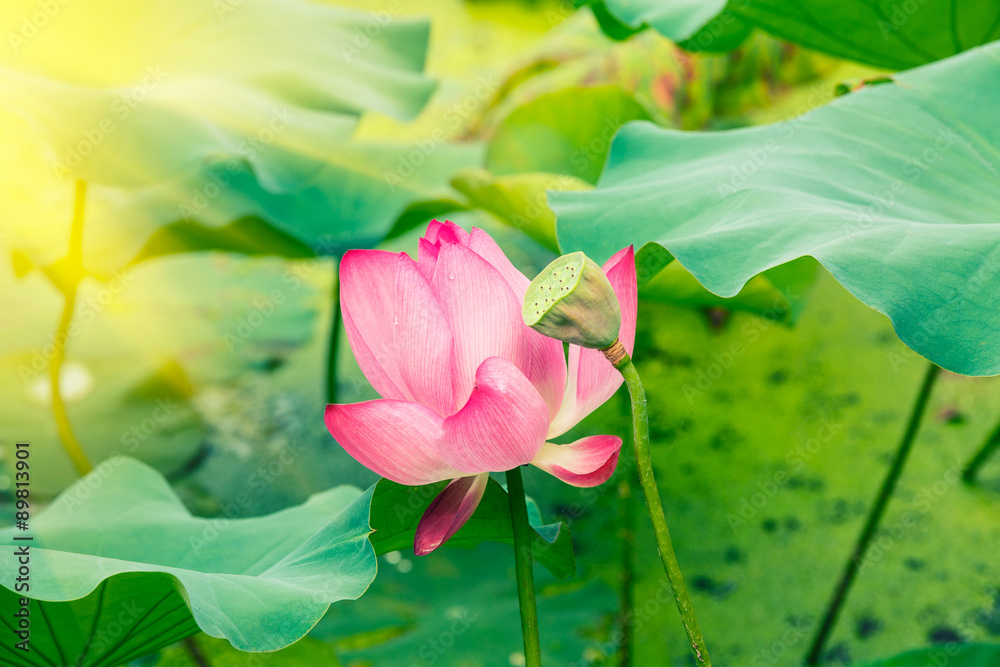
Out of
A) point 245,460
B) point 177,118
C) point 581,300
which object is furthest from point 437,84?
point 581,300

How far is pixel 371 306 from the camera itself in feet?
1.33

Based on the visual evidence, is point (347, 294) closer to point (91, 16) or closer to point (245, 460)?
point (91, 16)

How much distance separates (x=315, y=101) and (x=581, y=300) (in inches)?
33.0

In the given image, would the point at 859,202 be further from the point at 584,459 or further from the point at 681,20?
the point at 681,20

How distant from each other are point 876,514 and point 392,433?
751mm

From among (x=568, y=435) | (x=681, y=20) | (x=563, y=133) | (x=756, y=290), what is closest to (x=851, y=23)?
(x=681, y=20)

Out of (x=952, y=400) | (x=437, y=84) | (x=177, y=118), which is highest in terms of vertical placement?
(x=177, y=118)

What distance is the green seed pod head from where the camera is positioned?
316 mm

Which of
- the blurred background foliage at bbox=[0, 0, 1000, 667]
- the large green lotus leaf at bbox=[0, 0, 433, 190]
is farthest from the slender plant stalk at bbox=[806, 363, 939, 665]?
the large green lotus leaf at bbox=[0, 0, 433, 190]

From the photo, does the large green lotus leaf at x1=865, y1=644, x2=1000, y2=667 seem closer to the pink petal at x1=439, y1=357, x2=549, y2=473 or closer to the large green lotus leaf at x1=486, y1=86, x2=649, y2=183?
the pink petal at x1=439, y1=357, x2=549, y2=473

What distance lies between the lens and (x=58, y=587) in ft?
1.33

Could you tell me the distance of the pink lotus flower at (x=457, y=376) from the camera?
36cm

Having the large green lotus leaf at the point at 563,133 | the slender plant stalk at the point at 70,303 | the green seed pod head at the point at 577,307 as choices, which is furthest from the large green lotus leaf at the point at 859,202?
the slender plant stalk at the point at 70,303

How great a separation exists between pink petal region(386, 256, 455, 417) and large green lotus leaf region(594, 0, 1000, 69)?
68 centimetres
